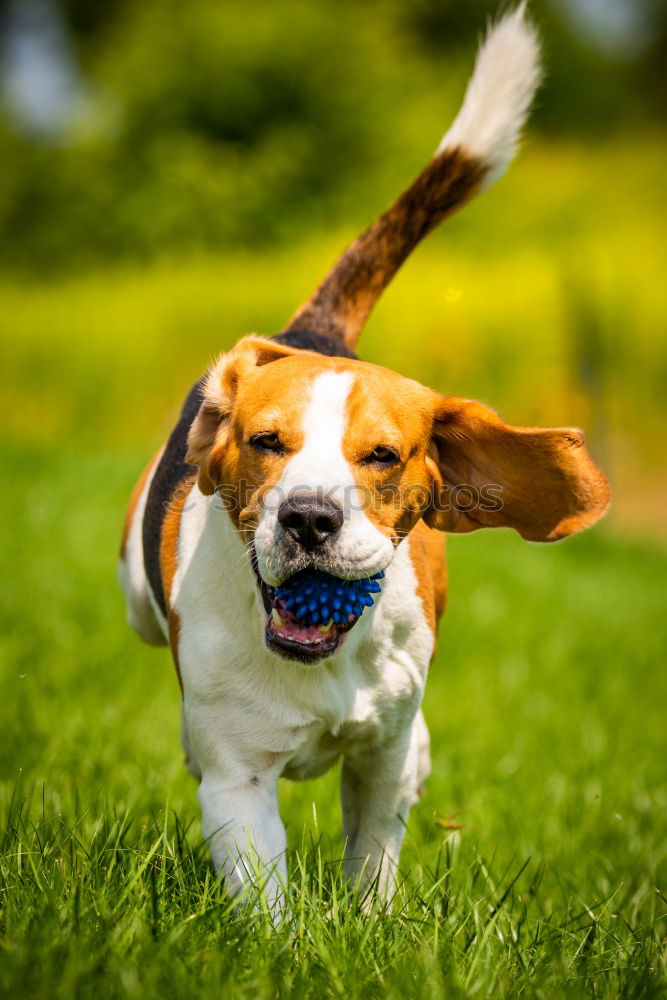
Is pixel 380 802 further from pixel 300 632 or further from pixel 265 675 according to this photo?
pixel 300 632

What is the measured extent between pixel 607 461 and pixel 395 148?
33.8ft

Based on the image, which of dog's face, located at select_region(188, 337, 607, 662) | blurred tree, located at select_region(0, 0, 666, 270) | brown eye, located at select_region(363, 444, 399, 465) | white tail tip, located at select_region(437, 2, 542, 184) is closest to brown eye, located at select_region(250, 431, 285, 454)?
dog's face, located at select_region(188, 337, 607, 662)

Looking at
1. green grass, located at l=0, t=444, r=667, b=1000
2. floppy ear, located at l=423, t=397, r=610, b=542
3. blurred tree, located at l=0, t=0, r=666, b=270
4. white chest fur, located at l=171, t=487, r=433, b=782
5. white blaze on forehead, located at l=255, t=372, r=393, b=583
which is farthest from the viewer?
blurred tree, located at l=0, t=0, r=666, b=270

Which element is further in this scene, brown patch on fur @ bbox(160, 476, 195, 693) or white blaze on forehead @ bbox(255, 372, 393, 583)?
brown patch on fur @ bbox(160, 476, 195, 693)

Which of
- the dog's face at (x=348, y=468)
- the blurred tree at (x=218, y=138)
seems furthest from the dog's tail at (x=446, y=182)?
the blurred tree at (x=218, y=138)

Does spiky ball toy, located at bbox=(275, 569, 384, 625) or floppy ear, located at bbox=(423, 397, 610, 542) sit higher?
floppy ear, located at bbox=(423, 397, 610, 542)

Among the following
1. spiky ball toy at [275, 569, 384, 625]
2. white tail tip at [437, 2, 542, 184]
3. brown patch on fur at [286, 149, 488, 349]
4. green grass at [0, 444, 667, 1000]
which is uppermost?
white tail tip at [437, 2, 542, 184]

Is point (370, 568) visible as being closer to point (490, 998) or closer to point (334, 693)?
point (334, 693)

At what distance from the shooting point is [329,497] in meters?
2.43

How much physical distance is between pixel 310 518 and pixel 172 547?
932 millimetres

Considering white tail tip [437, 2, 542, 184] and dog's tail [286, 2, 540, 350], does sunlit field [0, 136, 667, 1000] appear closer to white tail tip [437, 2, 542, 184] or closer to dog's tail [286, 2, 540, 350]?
dog's tail [286, 2, 540, 350]

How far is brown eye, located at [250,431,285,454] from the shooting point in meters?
2.62

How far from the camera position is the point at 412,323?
14211 millimetres

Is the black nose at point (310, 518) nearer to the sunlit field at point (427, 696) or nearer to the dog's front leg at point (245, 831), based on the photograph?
the dog's front leg at point (245, 831)
